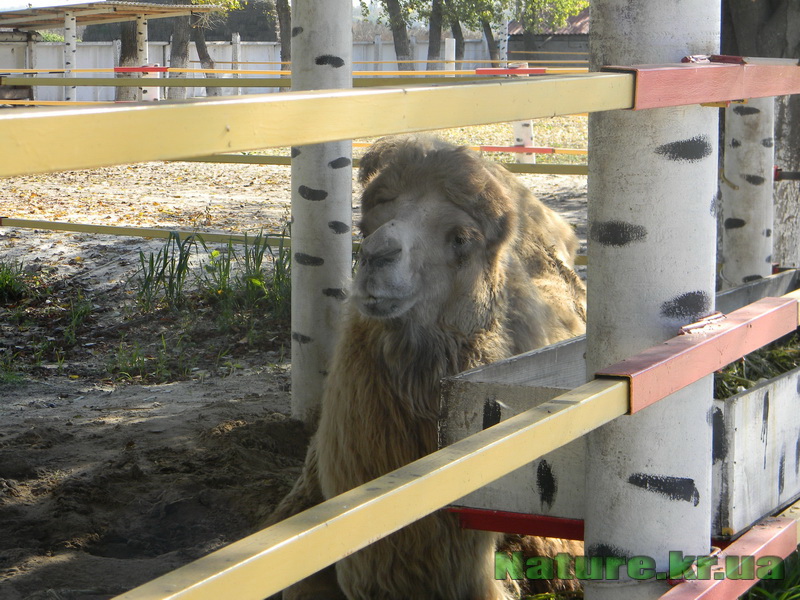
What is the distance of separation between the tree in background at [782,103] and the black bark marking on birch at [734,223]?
2.91 feet

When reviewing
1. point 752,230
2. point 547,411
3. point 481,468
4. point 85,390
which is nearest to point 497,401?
point 547,411

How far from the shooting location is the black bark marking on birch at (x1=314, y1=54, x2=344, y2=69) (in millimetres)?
4371

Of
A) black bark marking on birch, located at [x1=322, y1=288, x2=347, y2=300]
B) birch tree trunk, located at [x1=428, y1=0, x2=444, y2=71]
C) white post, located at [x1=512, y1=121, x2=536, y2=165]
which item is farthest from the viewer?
birch tree trunk, located at [x1=428, y1=0, x2=444, y2=71]

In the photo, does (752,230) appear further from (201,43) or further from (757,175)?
(201,43)

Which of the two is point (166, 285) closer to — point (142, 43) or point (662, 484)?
point (662, 484)

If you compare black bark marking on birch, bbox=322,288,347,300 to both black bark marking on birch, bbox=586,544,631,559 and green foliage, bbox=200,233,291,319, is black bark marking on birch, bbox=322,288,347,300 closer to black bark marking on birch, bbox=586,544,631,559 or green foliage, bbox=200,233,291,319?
green foliage, bbox=200,233,291,319

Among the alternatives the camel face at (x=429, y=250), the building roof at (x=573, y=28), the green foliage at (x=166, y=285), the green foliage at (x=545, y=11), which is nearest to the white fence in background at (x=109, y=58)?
the green foliage at (x=545, y=11)

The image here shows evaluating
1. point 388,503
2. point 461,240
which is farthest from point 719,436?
point 388,503

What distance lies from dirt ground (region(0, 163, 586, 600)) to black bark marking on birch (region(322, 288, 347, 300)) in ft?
2.40

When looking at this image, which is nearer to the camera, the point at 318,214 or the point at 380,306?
the point at 380,306

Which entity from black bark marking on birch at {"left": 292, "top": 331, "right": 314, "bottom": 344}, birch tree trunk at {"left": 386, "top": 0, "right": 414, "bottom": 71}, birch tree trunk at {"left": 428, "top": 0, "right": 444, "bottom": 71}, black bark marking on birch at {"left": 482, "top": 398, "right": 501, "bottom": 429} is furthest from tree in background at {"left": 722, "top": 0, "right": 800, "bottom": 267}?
birch tree trunk at {"left": 428, "top": 0, "right": 444, "bottom": 71}

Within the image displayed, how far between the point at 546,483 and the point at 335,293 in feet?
7.20

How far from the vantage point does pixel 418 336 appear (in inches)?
129

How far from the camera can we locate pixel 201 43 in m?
29.8
